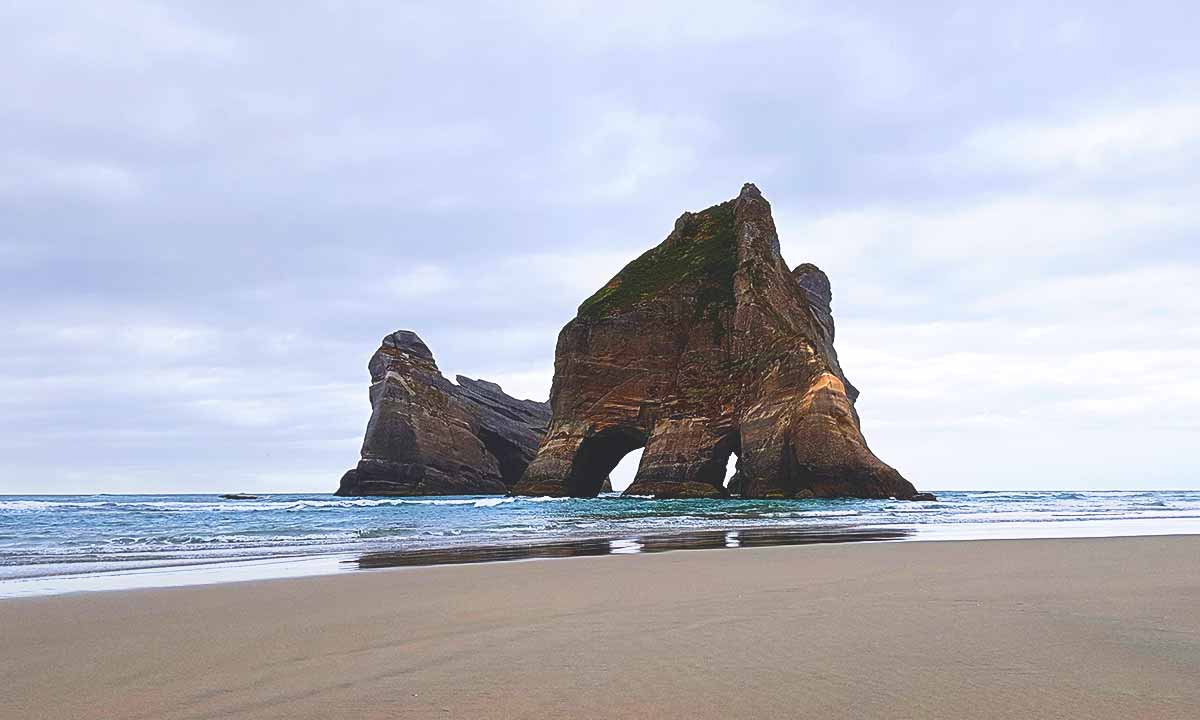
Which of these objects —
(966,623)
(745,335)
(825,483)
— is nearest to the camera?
(966,623)

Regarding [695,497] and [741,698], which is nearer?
[741,698]

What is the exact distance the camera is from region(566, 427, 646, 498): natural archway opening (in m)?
54.3

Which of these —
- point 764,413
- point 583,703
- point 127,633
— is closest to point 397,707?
point 583,703

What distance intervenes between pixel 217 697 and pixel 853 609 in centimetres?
332

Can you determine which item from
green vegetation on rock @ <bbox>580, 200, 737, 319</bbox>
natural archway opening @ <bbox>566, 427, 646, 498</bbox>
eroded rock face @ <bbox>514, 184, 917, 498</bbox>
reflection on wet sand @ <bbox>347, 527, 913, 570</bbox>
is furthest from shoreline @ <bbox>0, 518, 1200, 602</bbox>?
green vegetation on rock @ <bbox>580, 200, 737, 319</bbox>

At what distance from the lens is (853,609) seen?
4973mm

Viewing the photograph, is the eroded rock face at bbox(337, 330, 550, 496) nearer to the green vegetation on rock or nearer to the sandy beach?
the green vegetation on rock

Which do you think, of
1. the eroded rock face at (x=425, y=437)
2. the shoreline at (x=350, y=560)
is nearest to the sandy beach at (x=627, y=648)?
the shoreline at (x=350, y=560)

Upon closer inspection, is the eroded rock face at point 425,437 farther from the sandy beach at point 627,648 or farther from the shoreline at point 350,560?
the sandy beach at point 627,648

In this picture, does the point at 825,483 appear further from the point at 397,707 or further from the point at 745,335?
the point at 397,707

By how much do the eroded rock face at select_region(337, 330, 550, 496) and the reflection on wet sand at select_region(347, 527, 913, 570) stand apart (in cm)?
5907

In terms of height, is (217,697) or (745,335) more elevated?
(745,335)

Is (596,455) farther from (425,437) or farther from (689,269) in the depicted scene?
(425,437)

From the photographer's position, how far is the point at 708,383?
52.2 m
